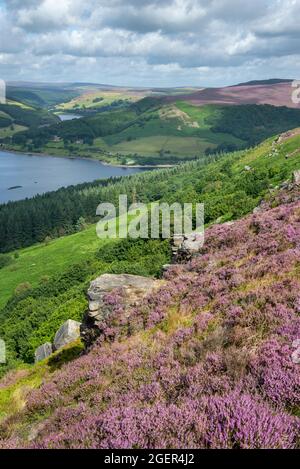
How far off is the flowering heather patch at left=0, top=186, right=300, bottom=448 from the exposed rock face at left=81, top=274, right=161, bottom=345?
51 cm

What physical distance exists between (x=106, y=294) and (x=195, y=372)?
34.5 ft

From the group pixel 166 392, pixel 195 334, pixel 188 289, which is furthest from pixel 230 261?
pixel 166 392

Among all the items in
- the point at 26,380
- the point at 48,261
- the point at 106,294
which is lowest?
the point at 48,261

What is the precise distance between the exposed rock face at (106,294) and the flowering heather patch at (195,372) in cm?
51

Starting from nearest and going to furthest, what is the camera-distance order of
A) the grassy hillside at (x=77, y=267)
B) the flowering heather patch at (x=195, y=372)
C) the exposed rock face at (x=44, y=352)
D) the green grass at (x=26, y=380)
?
the flowering heather patch at (x=195, y=372) → the green grass at (x=26, y=380) → the exposed rock face at (x=44, y=352) → the grassy hillside at (x=77, y=267)

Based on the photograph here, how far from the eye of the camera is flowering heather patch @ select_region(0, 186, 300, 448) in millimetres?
6984

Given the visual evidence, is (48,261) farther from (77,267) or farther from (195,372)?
(195,372)

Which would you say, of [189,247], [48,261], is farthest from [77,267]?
[48,261]

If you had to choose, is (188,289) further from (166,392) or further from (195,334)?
(166,392)

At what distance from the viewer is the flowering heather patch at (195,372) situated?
6984mm

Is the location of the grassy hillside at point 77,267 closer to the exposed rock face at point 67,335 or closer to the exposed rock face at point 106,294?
the exposed rock face at point 67,335

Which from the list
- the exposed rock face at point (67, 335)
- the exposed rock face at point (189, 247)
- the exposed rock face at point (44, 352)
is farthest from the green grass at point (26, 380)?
the exposed rock face at point (189, 247)

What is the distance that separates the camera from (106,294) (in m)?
19.4

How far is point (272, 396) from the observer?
7.67m
